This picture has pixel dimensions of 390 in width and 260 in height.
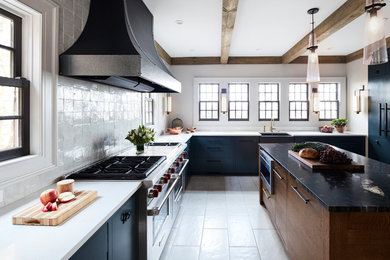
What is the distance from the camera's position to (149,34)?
283 centimetres

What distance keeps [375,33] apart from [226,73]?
177 inches

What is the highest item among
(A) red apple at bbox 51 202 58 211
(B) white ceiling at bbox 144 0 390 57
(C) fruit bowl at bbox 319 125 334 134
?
(B) white ceiling at bbox 144 0 390 57

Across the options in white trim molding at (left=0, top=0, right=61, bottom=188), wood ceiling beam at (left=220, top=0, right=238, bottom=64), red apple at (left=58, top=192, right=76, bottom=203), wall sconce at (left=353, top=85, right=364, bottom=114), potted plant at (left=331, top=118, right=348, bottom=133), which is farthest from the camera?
potted plant at (left=331, top=118, right=348, bottom=133)

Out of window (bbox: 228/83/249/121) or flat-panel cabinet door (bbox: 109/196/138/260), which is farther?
window (bbox: 228/83/249/121)

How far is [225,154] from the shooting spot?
541 centimetres

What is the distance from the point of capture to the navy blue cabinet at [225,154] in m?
5.39

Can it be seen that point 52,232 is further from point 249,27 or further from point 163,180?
point 249,27

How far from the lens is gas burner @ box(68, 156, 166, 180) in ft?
6.12

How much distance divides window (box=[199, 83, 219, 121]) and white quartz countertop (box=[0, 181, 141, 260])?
4976 millimetres

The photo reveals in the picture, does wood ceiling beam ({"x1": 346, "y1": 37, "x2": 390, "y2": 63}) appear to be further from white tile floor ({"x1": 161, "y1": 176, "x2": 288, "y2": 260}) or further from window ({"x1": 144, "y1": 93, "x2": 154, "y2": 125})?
window ({"x1": 144, "y1": 93, "x2": 154, "y2": 125})

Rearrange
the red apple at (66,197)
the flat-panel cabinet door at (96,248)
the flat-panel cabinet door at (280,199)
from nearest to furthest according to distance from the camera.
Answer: the flat-panel cabinet door at (96,248)
the red apple at (66,197)
the flat-panel cabinet door at (280,199)

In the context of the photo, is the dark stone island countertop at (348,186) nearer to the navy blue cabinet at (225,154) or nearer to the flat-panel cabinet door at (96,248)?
the flat-panel cabinet door at (96,248)

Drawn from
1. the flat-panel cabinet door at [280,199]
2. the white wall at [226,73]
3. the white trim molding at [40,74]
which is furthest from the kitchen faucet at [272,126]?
the white trim molding at [40,74]

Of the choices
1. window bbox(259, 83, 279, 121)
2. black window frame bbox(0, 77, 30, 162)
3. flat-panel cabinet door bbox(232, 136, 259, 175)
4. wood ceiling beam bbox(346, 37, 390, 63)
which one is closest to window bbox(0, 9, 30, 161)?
black window frame bbox(0, 77, 30, 162)
